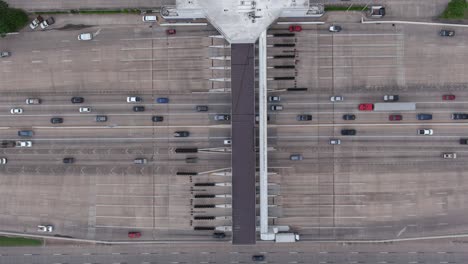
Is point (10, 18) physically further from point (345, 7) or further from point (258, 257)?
point (258, 257)

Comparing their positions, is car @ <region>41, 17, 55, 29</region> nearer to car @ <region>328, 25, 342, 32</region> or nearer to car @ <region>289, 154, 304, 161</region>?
car @ <region>289, 154, 304, 161</region>

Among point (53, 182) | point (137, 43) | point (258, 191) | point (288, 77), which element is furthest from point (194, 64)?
point (53, 182)

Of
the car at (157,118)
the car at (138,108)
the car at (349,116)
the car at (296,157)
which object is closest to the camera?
the car at (349,116)

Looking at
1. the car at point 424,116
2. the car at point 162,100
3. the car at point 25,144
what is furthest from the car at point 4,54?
the car at point 424,116

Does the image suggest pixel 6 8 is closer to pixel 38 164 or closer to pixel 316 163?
pixel 38 164

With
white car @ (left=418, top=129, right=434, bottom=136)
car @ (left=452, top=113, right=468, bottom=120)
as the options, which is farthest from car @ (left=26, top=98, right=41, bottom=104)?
car @ (left=452, top=113, right=468, bottom=120)

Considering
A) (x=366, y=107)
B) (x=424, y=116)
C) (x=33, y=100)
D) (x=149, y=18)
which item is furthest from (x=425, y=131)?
(x=33, y=100)

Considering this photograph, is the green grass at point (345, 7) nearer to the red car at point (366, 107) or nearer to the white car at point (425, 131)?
the red car at point (366, 107)
